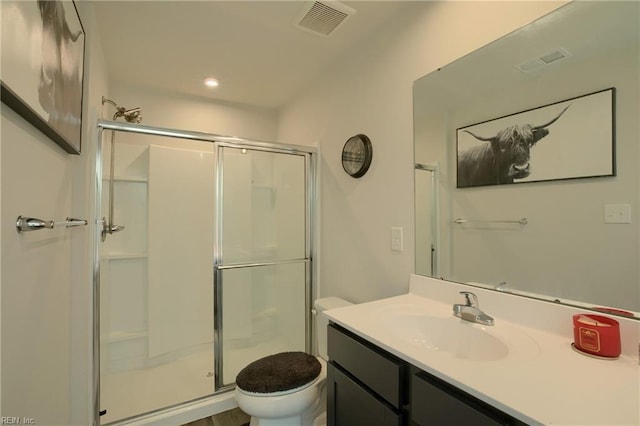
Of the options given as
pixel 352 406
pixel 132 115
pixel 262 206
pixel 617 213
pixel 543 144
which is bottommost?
pixel 352 406

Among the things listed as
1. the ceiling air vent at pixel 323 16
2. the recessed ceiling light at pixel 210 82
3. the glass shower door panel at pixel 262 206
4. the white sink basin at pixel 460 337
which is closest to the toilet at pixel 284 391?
the white sink basin at pixel 460 337

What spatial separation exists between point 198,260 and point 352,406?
2055 mm

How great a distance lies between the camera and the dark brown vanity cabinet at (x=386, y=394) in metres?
0.68

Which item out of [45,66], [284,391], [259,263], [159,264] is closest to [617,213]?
[284,391]

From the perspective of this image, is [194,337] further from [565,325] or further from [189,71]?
[565,325]

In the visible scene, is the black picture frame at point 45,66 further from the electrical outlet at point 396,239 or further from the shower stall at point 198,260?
the electrical outlet at point 396,239

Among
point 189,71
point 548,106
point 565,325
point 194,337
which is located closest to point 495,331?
point 565,325

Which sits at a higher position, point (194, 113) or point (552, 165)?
point (194, 113)

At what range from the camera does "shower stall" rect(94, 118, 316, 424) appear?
2.07 m

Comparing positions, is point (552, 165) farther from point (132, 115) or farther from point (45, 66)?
point (132, 115)

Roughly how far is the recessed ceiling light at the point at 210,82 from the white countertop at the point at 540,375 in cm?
232

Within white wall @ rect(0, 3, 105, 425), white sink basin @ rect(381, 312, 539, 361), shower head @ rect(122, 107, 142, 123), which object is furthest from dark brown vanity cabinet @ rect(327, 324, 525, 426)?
shower head @ rect(122, 107, 142, 123)

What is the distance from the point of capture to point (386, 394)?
2.92 feet

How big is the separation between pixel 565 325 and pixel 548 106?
2.53ft
